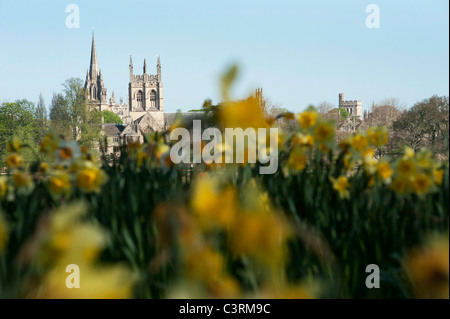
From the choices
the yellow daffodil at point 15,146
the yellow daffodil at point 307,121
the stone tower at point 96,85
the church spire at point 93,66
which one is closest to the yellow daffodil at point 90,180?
the yellow daffodil at point 15,146

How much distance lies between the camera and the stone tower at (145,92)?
8719 centimetres

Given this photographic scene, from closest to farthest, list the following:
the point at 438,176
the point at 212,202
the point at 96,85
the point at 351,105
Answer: the point at 212,202 → the point at 438,176 → the point at 96,85 → the point at 351,105

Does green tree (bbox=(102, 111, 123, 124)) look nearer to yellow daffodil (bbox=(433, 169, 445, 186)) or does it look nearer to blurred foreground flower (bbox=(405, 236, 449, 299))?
yellow daffodil (bbox=(433, 169, 445, 186))

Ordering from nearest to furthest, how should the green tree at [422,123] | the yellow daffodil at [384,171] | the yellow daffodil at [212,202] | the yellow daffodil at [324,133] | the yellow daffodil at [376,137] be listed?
1. the yellow daffodil at [212,202]
2. the yellow daffodil at [384,171]
3. the yellow daffodil at [324,133]
4. the yellow daffodil at [376,137]
5. the green tree at [422,123]

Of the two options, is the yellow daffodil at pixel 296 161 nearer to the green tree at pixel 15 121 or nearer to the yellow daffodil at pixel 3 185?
the yellow daffodil at pixel 3 185

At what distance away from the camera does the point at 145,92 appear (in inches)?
3435

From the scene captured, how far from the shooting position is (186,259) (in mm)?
588

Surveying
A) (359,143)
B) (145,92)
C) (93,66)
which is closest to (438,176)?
(359,143)

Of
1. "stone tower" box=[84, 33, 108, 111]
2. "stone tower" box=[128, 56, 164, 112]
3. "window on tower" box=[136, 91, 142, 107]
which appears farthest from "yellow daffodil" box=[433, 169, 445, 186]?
"stone tower" box=[84, 33, 108, 111]

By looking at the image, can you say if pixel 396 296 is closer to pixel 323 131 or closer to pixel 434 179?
pixel 434 179

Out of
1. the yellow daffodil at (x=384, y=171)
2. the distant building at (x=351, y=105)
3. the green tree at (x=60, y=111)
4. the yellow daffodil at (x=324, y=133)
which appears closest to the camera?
the yellow daffodil at (x=384, y=171)

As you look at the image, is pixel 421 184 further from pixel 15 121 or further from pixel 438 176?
pixel 15 121
